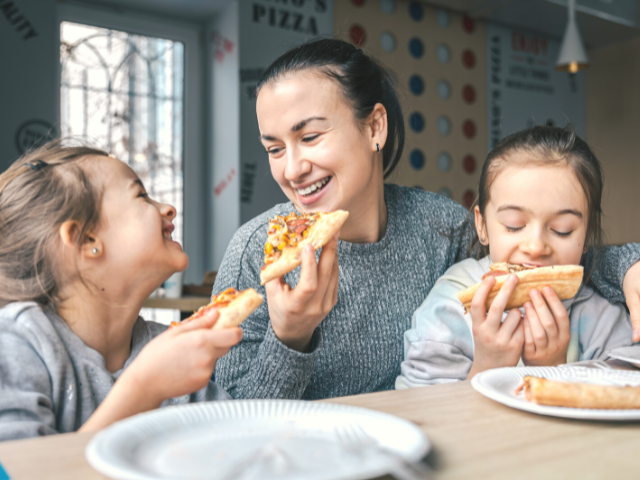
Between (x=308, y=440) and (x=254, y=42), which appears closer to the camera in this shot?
(x=308, y=440)

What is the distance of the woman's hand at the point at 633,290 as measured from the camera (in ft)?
5.05

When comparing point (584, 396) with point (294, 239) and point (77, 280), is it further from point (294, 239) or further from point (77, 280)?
point (77, 280)

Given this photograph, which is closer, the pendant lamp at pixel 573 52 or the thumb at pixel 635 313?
the thumb at pixel 635 313

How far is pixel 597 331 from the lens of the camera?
5.71 ft

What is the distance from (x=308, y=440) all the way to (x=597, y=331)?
1.31m

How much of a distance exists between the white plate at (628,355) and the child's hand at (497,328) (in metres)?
0.23

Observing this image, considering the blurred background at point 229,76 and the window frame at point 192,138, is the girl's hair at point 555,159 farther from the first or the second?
the window frame at point 192,138

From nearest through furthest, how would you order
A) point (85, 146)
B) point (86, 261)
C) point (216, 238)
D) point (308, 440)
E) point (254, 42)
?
point (308, 440) < point (86, 261) < point (85, 146) < point (254, 42) < point (216, 238)

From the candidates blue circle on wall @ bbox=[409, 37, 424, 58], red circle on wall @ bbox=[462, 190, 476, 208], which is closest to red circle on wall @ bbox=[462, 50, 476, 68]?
blue circle on wall @ bbox=[409, 37, 424, 58]

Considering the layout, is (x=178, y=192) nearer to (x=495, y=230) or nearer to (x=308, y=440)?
(x=495, y=230)

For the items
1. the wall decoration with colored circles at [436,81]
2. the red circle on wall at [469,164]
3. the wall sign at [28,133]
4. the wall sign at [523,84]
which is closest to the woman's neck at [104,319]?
the wall sign at [28,133]

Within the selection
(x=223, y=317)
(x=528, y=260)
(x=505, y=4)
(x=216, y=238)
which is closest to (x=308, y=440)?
(x=223, y=317)

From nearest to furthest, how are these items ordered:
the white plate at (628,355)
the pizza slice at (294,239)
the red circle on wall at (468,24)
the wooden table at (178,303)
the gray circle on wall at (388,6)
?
the white plate at (628,355) < the pizza slice at (294,239) < the wooden table at (178,303) < the gray circle on wall at (388,6) < the red circle on wall at (468,24)

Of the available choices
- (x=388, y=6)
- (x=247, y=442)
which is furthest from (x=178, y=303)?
(x=388, y=6)
